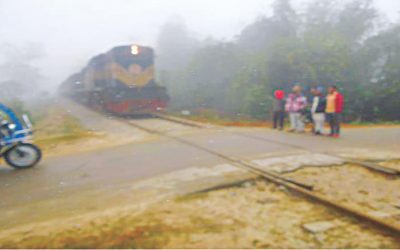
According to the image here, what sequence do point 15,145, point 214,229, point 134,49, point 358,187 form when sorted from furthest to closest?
1. point 134,49
2. point 15,145
3. point 358,187
4. point 214,229

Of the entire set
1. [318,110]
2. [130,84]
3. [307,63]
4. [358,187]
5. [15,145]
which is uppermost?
[307,63]

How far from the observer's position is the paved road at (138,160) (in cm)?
569

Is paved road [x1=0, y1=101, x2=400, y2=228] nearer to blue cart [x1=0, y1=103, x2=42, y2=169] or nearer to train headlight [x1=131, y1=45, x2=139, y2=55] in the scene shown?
blue cart [x1=0, y1=103, x2=42, y2=169]

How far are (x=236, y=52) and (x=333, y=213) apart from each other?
2299 cm

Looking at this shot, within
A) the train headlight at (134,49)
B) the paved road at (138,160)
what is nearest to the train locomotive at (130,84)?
the train headlight at (134,49)

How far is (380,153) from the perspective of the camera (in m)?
7.19

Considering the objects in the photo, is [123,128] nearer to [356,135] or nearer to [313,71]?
[356,135]

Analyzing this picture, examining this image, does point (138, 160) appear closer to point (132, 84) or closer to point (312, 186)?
point (312, 186)

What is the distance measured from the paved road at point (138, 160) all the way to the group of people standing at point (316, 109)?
51 centimetres

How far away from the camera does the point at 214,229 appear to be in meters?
3.90

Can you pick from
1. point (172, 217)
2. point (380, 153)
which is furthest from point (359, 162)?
point (172, 217)

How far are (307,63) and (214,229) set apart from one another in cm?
1576

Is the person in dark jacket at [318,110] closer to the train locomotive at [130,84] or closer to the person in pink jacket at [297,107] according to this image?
the person in pink jacket at [297,107]

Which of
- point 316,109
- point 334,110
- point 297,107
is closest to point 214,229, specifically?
point 334,110
